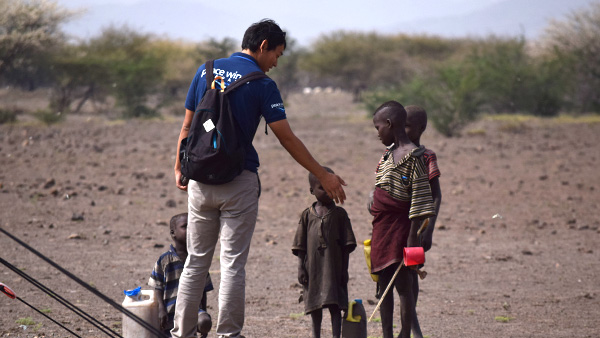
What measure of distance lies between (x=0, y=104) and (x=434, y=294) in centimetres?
2230

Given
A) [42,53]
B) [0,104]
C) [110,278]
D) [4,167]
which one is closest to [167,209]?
[110,278]

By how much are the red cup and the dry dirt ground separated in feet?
4.17

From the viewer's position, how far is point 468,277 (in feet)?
22.7

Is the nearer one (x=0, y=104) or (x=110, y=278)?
(x=110, y=278)

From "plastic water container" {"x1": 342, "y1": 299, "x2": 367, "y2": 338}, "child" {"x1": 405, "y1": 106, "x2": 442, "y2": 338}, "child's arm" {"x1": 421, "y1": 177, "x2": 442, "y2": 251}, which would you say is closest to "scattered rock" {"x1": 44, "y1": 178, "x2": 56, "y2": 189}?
"child" {"x1": 405, "y1": 106, "x2": 442, "y2": 338}

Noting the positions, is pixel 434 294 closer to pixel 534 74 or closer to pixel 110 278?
pixel 110 278

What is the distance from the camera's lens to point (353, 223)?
938 centimetres

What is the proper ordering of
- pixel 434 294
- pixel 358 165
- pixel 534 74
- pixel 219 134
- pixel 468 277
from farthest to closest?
pixel 534 74, pixel 358 165, pixel 468 277, pixel 434 294, pixel 219 134

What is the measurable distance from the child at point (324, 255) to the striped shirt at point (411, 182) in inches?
13.6

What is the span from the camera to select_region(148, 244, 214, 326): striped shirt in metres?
4.28

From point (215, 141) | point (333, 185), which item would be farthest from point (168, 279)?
point (333, 185)

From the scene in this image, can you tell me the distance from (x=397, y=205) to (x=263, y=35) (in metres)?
1.19

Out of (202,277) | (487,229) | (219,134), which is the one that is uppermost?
(219,134)

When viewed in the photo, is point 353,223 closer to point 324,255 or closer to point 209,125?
point 324,255
